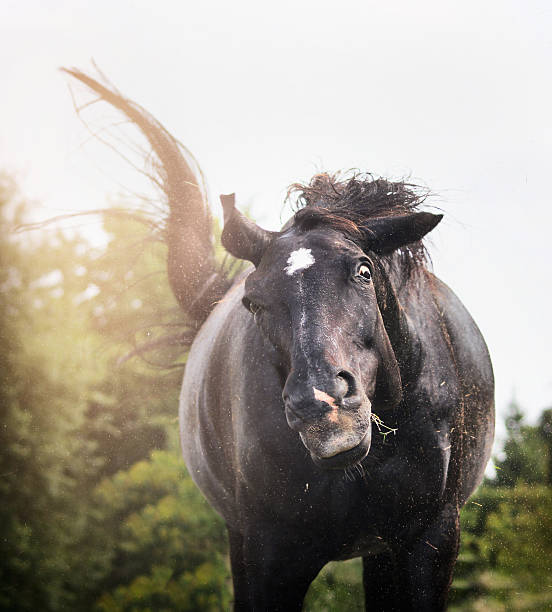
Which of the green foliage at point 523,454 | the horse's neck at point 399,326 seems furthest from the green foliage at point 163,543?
the horse's neck at point 399,326

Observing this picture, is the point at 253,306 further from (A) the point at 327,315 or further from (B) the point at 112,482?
(B) the point at 112,482

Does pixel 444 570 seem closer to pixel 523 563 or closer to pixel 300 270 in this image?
pixel 300 270

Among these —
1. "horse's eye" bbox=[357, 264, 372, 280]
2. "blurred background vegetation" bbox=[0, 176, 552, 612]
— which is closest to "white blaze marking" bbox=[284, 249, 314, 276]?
"horse's eye" bbox=[357, 264, 372, 280]

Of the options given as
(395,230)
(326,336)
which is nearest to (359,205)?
(395,230)

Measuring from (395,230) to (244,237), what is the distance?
0.50m

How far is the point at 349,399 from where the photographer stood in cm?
155

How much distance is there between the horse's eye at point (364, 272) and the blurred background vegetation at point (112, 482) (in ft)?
9.74

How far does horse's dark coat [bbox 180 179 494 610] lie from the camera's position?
1.64 m

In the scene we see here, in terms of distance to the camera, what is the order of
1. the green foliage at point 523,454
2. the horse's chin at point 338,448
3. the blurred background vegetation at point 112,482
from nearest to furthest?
the horse's chin at point 338,448
the green foliage at point 523,454
the blurred background vegetation at point 112,482

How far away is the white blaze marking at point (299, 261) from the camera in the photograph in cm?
176

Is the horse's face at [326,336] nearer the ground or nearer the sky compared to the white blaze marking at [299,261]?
nearer the ground

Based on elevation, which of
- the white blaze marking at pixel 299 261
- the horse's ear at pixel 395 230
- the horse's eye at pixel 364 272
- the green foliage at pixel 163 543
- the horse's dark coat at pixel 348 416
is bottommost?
the green foliage at pixel 163 543

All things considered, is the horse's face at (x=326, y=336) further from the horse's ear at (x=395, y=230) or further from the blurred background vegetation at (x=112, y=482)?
the blurred background vegetation at (x=112, y=482)

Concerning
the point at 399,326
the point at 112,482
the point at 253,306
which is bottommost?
the point at 112,482
